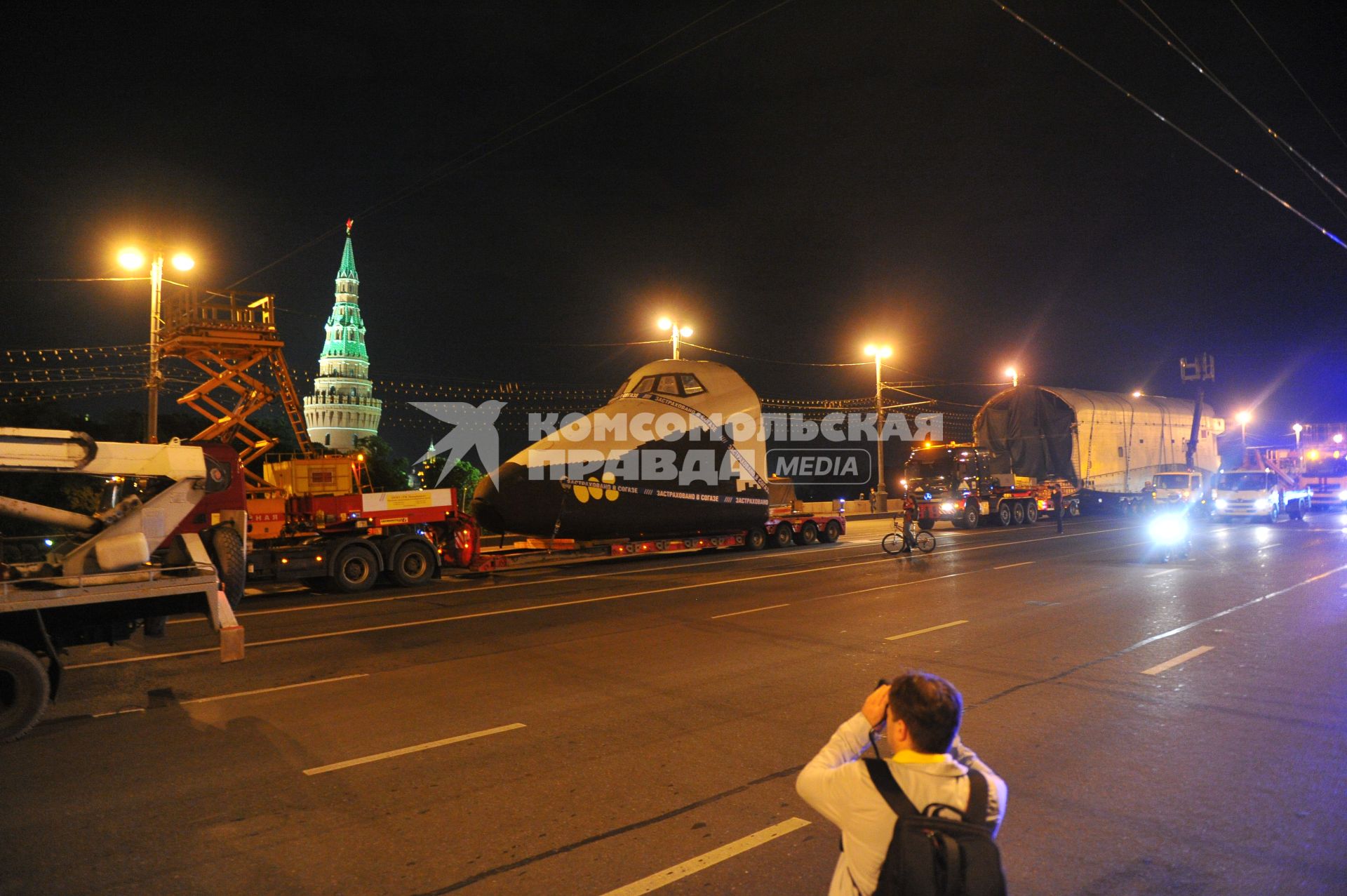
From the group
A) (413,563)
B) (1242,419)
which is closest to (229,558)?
(413,563)

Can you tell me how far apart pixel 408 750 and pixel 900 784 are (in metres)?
4.58

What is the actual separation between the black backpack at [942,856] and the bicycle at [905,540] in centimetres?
1986

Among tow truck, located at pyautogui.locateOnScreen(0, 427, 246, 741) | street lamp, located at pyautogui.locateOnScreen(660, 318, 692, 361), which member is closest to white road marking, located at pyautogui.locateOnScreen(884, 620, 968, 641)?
tow truck, located at pyautogui.locateOnScreen(0, 427, 246, 741)

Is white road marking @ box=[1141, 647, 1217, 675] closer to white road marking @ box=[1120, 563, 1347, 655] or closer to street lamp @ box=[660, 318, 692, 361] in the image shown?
white road marking @ box=[1120, 563, 1347, 655]

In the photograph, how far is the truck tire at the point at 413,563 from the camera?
53.1ft

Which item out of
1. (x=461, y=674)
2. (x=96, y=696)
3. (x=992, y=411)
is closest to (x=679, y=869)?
(x=461, y=674)

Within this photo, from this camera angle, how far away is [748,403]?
69.4ft

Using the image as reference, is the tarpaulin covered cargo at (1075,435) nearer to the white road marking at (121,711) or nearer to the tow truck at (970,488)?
the tow truck at (970,488)

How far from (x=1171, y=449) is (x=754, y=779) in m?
42.1

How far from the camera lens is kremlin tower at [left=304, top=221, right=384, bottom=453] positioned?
467 ft

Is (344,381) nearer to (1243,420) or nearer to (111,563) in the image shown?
(1243,420)

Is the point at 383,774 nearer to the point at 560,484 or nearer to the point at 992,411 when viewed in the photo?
the point at 560,484

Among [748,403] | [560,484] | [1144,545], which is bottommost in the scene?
[1144,545]

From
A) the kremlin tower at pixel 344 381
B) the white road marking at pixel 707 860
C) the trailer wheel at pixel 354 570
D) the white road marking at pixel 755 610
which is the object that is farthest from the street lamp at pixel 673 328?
the kremlin tower at pixel 344 381
